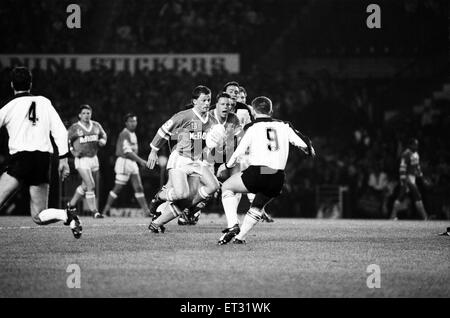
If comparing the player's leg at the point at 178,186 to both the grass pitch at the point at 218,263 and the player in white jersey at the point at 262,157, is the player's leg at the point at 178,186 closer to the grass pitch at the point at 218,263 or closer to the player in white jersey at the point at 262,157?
the grass pitch at the point at 218,263

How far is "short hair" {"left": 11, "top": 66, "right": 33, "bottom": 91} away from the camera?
11008mm

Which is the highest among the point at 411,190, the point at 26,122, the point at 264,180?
the point at 26,122

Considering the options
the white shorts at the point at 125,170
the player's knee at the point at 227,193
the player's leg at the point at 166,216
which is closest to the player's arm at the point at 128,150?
the white shorts at the point at 125,170

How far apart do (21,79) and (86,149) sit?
→ 9.18m

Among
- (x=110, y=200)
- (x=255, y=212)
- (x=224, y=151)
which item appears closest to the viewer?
(x=255, y=212)

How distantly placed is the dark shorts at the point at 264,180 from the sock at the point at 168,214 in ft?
5.84

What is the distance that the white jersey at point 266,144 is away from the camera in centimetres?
1192

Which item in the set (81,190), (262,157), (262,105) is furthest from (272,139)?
(81,190)

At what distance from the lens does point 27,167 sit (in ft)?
35.8

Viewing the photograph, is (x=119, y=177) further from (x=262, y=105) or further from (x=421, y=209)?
(x=262, y=105)

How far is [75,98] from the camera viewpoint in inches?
1004

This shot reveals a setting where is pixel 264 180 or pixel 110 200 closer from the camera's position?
pixel 264 180

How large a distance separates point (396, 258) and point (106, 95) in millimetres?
16232

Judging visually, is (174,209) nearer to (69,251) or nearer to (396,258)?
(69,251)
